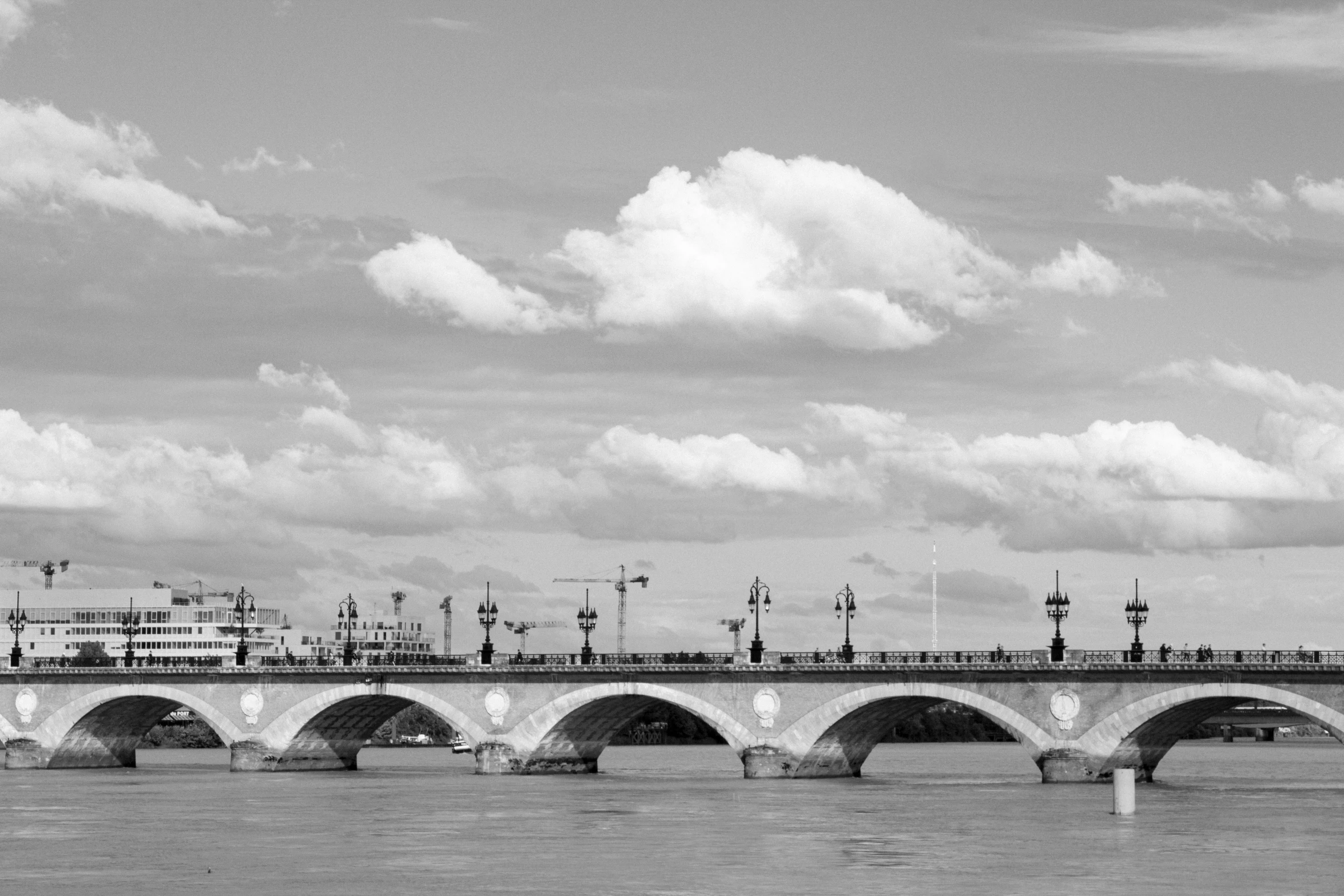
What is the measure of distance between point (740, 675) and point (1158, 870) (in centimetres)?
4127

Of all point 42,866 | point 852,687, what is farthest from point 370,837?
point 852,687

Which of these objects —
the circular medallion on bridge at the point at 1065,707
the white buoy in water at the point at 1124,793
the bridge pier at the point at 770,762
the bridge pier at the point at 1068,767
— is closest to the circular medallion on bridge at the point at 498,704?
the bridge pier at the point at 770,762

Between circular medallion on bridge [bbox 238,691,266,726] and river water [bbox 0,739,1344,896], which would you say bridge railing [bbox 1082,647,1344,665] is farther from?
circular medallion on bridge [bbox 238,691,266,726]

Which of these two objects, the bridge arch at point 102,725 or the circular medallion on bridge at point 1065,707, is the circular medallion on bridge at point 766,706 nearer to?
the circular medallion on bridge at point 1065,707

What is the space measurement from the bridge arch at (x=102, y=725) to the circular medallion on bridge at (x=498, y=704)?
42.6 ft

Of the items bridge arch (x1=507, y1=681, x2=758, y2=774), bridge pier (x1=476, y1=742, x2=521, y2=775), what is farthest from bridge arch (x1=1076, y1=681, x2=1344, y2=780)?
bridge pier (x1=476, y1=742, x2=521, y2=775)

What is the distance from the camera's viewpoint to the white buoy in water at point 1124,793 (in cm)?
6097

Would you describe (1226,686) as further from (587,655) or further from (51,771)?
(51,771)

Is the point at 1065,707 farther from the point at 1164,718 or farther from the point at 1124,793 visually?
the point at 1124,793

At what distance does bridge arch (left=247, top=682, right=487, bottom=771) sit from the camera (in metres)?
93.6

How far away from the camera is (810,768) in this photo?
283ft

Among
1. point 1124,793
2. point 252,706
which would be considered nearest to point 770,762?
point 1124,793

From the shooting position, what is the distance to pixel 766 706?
8538cm

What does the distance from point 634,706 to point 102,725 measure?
29.1 m
